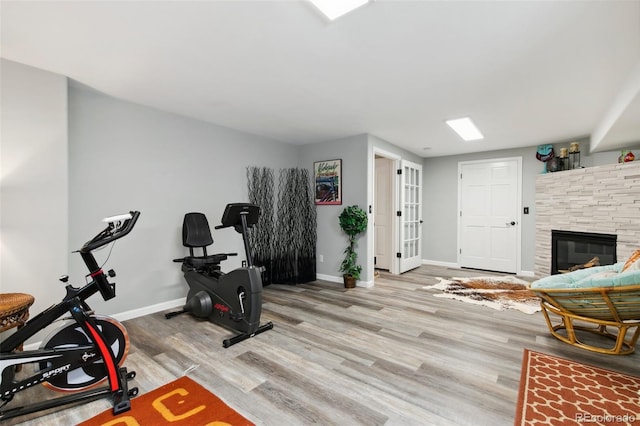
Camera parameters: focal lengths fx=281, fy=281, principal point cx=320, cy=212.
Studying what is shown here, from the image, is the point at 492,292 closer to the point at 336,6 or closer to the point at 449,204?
the point at 449,204

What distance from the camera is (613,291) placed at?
2.12 metres

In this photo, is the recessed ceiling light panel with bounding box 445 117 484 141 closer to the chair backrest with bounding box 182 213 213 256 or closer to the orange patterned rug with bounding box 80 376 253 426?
the chair backrest with bounding box 182 213 213 256

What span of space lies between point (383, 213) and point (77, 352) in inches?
190

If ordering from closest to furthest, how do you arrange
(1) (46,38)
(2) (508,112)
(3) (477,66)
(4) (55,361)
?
(4) (55,361), (1) (46,38), (3) (477,66), (2) (508,112)

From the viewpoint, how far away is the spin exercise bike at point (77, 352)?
157cm

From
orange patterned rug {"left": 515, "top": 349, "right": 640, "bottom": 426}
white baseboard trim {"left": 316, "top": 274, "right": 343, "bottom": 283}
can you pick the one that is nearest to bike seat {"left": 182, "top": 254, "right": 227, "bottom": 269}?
white baseboard trim {"left": 316, "top": 274, "right": 343, "bottom": 283}

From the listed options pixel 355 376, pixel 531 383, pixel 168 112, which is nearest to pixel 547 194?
pixel 531 383

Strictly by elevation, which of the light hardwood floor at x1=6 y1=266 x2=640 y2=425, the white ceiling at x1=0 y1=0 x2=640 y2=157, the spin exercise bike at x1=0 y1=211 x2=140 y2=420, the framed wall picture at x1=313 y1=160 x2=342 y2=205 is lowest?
the light hardwood floor at x1=6 y1=266 x2=640 y2=425

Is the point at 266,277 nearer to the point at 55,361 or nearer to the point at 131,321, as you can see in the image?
the point at 131,321

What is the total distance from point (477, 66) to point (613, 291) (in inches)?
79.6

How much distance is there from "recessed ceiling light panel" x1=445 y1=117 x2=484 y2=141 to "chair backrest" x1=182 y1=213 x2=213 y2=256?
3352 millimetres

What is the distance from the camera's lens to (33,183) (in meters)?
2.29

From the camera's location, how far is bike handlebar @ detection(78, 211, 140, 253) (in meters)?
1.65

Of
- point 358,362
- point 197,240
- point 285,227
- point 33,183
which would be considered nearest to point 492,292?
point 358,362
